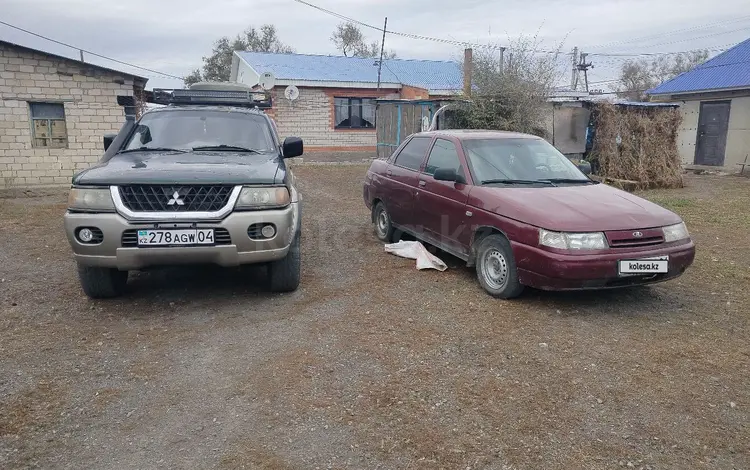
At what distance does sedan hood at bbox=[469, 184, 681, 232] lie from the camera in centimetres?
454

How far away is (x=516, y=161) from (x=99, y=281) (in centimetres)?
421

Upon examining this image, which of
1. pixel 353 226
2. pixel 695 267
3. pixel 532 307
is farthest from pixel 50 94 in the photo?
pixel 695 267

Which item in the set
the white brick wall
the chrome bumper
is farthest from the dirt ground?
the white brick wall

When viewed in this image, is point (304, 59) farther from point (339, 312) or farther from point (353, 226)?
point (339, 312)

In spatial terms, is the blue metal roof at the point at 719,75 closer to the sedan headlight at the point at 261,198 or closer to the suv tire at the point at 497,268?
the suv tire at the point at 497,268

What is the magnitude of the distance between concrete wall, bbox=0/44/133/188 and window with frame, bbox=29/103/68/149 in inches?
5.3

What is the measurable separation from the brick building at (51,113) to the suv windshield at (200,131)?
8475mm

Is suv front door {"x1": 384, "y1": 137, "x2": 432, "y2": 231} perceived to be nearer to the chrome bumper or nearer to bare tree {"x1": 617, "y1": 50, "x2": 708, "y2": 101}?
the chrome bumper

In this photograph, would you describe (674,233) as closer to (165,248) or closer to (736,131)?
(165,248)

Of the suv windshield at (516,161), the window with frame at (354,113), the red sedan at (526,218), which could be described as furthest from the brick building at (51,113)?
the window with frame at (354,113)

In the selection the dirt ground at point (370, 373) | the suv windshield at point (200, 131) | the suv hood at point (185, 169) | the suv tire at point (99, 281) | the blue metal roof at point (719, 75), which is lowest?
the dirt ground at point (370, 373)

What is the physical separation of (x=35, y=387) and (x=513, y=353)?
3.12m

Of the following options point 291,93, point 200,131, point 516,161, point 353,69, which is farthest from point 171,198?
point 353,69

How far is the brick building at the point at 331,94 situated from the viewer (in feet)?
75.9
